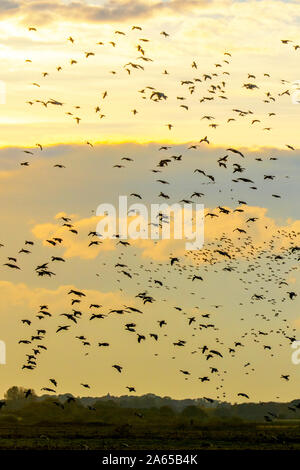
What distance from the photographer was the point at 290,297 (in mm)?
90812

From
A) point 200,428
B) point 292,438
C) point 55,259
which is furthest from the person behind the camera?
point 200,428

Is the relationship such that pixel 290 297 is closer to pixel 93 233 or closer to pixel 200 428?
pixel 93 233

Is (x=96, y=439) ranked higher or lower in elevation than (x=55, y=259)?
lower
